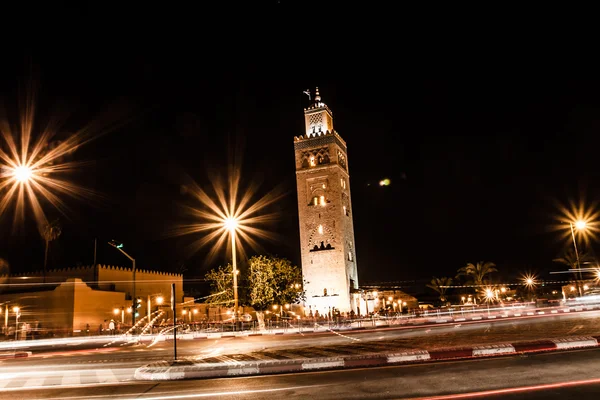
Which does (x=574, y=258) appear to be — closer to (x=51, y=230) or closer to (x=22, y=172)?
(x=51, y=230)

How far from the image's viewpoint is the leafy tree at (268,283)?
3588 cm

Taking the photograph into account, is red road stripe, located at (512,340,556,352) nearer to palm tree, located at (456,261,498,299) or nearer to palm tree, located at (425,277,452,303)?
palm tree, located at (456,261,498,299)

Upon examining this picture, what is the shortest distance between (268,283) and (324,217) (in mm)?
17513

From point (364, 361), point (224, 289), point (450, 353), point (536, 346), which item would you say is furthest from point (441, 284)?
point (364, 361)

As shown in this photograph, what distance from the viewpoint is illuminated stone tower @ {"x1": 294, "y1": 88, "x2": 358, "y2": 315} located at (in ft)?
164

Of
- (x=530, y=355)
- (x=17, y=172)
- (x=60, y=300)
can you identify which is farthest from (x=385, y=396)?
(x=60, y=300)

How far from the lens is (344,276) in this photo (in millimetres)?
49969

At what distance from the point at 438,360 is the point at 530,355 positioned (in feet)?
7.30

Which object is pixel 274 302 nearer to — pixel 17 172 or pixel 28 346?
pixel 28 346

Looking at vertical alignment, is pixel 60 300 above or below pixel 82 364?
above

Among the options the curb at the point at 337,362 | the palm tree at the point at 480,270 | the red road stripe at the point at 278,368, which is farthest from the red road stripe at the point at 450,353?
the palm tree at the point at 480,270

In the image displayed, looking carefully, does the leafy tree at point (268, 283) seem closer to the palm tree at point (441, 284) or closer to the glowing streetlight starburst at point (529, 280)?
the palm tree at point (441, 284)

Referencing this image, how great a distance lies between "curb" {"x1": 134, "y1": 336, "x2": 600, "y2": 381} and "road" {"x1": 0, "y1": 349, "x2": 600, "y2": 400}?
0.53 m

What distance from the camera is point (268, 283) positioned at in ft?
119
